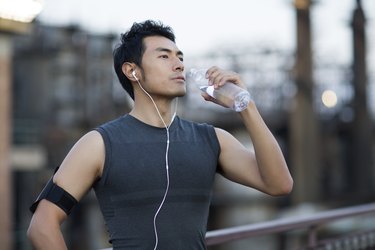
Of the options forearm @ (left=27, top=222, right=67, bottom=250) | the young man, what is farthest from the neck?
forearm @ (left=27, top=222, right=67, bottom=250)

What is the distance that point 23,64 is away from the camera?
960 inches

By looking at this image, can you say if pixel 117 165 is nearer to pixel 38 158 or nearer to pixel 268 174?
pixel 268 174

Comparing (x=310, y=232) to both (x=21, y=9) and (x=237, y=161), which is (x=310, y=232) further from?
(x=21, y=9)

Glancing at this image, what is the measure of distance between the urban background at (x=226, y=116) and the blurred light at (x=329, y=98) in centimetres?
3

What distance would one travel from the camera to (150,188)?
2.15 metres

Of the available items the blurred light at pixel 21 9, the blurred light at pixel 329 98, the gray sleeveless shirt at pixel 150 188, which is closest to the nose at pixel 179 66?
the gray sleeveless shirt at pixel 150 188

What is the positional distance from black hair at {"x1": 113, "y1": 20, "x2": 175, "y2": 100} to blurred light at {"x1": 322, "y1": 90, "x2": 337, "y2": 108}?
57.9 ft

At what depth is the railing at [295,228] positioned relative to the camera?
3449 millimetres

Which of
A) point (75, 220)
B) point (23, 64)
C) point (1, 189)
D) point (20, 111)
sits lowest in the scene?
point (75, 220)

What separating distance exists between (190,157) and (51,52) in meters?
23.6

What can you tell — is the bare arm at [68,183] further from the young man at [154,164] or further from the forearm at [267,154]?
the forearm at [267,154]

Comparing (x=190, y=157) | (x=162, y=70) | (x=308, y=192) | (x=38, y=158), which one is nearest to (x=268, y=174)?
(x=190, y=157)

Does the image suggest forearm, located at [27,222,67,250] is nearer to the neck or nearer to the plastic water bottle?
the neck

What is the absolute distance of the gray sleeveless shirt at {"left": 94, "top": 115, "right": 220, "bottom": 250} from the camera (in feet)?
6.99
